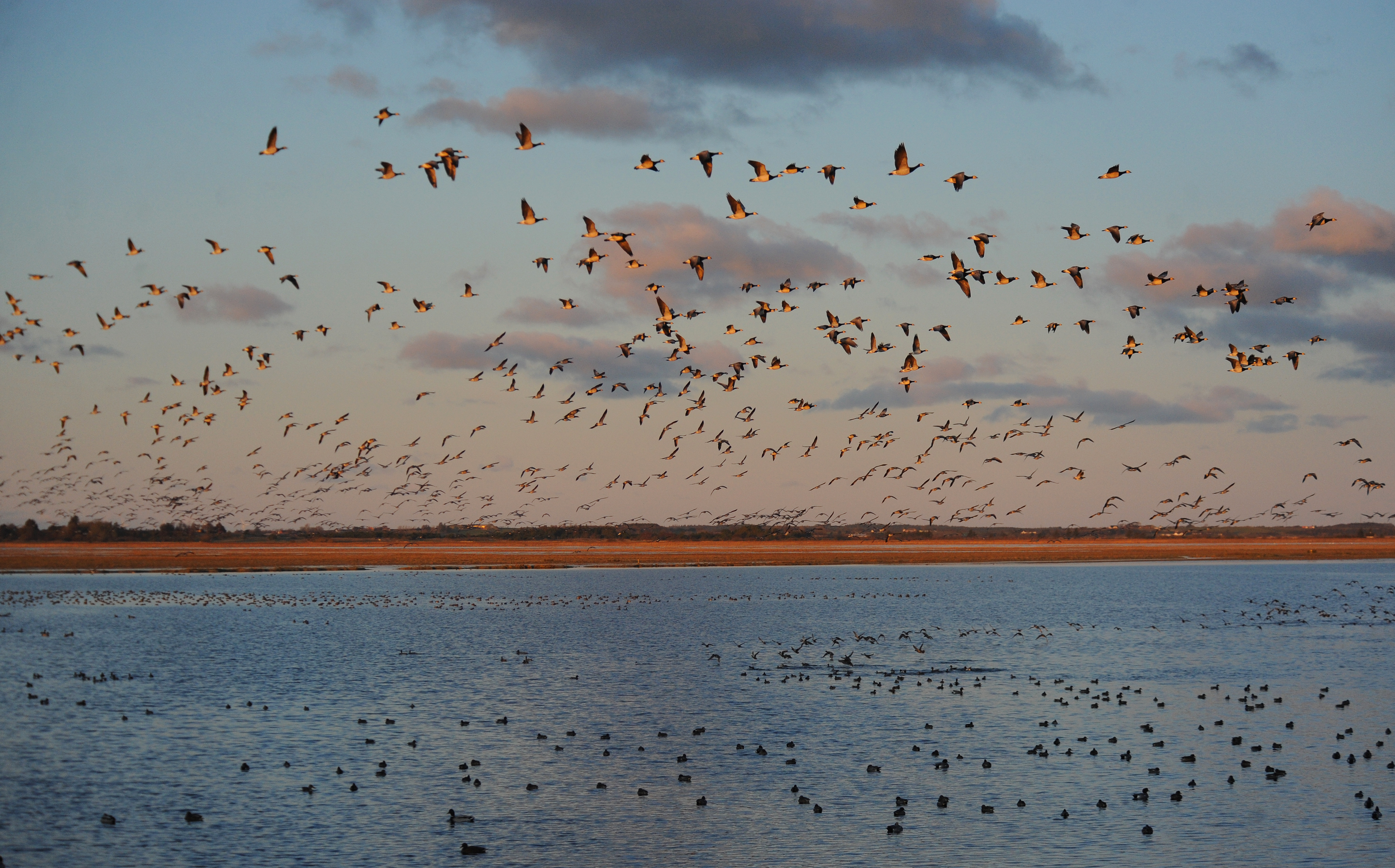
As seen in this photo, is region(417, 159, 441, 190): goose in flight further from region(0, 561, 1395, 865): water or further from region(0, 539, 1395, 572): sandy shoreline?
region(0, 539, 1395, 572): sandy shoreline

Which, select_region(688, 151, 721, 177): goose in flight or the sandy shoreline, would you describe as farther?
the sandy shoreline

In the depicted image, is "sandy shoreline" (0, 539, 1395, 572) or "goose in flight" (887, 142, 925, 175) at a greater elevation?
"goose in flight" (887, 142, 925, 175)

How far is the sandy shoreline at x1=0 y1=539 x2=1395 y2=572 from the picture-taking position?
138 m

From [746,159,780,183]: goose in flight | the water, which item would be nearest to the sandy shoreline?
the water

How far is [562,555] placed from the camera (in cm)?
15612

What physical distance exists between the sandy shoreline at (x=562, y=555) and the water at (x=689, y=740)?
66848 mm

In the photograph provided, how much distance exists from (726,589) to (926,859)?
279 feet

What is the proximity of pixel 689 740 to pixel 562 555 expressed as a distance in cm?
12400

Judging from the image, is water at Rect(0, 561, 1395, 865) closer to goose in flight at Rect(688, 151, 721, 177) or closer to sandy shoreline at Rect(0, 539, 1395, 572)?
goose in flight at Rect(688, 151, 721, 177)

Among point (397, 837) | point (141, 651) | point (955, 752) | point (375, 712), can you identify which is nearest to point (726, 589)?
point (141, 651)

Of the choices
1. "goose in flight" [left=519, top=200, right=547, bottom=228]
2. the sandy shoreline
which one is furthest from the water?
the sandy shoreline

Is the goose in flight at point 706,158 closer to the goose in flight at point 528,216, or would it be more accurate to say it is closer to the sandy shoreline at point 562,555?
the goose in flight at point 528,216

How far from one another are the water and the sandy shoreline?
219ft

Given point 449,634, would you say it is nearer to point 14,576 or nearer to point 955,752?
point 955,752
